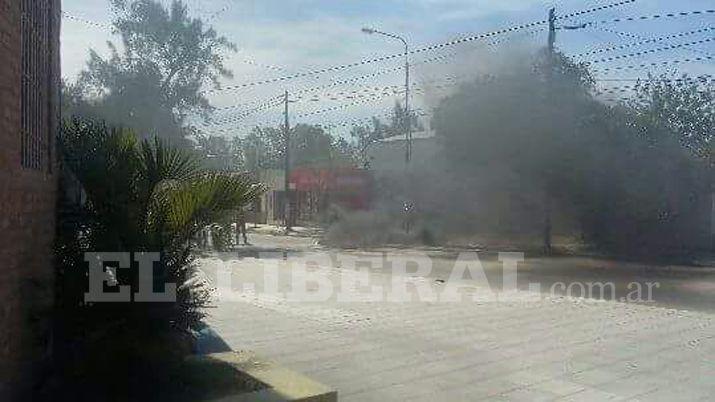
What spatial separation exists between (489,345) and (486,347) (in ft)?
0.36

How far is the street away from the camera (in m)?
6.01

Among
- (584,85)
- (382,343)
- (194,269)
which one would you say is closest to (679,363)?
(382,343)

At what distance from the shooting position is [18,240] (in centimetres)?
415

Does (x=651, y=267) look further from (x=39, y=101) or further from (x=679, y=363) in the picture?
(x=39, y=101)

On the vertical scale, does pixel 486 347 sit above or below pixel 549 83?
below

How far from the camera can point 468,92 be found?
27125mm

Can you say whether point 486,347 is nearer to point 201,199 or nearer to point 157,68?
point 201,199

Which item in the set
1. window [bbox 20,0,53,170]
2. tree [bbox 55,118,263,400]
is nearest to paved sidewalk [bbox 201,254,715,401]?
tree [bbox 55,118,263,400]

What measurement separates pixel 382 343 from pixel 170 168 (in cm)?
341

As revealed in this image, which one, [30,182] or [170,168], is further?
[170,168]

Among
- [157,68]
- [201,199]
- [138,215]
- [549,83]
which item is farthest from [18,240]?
[157,68]

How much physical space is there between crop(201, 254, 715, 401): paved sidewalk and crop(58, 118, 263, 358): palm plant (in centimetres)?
166

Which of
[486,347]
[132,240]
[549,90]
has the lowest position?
[486,347]

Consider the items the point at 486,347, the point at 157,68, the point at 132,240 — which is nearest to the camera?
the point at 132,240
